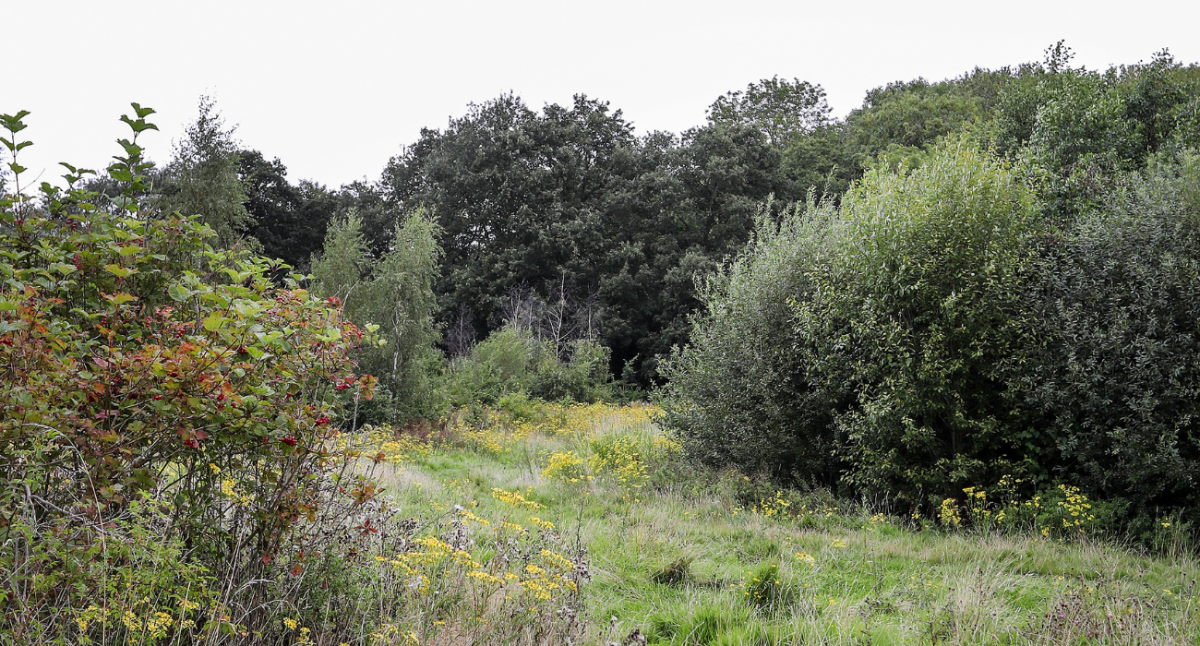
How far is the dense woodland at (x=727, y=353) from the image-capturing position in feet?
7.88

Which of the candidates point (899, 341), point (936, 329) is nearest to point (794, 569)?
point (899, 341)

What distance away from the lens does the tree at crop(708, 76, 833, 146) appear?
3350cm

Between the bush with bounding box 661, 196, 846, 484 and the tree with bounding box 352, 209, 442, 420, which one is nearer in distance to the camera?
the bush with bounding box 661, 196, 846, 484

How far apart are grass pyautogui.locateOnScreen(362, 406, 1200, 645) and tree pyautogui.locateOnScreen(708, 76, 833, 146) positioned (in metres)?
27.8

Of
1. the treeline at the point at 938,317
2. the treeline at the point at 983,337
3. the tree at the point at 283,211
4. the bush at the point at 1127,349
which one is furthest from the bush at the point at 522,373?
the tree at the point at 283,211

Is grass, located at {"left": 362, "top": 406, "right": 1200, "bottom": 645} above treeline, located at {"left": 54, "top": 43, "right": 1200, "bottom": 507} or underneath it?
underneath

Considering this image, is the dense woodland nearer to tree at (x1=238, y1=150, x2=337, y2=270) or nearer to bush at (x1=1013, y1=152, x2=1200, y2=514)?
bush at (x1=1013, y1=152, x2=1200, y2=514)

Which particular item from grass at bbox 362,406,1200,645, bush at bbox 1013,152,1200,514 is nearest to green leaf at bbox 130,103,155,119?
grass at bbox 362,406,1200,645

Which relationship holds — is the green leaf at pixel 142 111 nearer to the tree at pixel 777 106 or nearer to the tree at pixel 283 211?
the tree at pixel 283 211

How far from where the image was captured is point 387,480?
Answer: 6.98 meters

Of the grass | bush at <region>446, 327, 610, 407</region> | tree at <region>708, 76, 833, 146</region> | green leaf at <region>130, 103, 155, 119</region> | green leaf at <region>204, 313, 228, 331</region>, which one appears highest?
tree at <region>708, 76, 833, 146</region>

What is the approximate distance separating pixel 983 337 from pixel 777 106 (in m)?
29.4

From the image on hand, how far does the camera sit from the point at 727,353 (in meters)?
9.86

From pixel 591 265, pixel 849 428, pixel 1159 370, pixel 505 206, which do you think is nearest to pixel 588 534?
pixel 849 428
